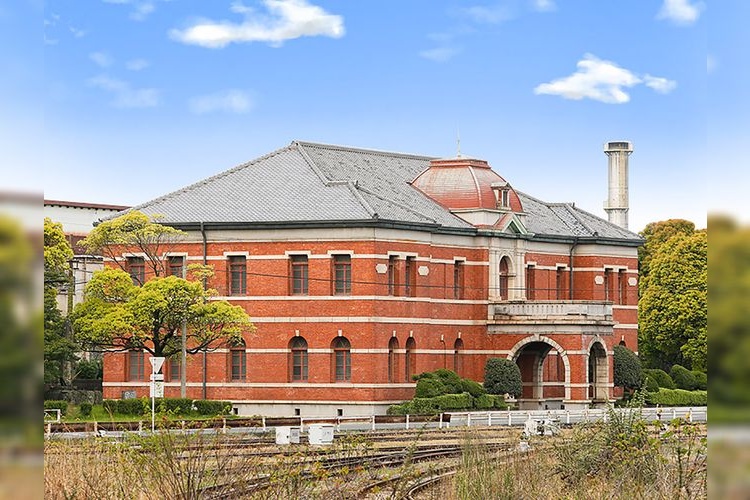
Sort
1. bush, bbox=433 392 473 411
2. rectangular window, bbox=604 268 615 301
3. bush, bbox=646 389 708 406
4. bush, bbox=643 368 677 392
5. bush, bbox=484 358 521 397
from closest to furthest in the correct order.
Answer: bush, bbox=433 392 473 411, bush, bbox=484 358 521 397, bush, bbox=646 389 708 406, bush, bbox=643 368 677 392, rectangular window, bbox=604 268 615 301

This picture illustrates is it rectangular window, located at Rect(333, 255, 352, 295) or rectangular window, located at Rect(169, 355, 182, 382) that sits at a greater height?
rectangular window, located at Rect(333, 255, 352, 295)

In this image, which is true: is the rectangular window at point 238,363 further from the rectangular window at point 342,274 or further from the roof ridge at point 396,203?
the roof ridge at point 396,203

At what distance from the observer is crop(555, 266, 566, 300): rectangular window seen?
70.5 m

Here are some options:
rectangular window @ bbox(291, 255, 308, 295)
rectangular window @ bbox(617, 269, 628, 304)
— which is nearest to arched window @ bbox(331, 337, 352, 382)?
rectangular window @ bbox(291, 255, 308, 295)

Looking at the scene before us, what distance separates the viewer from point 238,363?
58031 mm

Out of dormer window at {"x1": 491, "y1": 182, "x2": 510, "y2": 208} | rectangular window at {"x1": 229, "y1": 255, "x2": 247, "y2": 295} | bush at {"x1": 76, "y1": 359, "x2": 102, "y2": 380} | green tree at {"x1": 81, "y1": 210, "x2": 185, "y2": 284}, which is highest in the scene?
dormer window at {"x1": 491, "y1": 182, "x2": 510, "y2": 208}

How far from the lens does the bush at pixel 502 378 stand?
60875mm

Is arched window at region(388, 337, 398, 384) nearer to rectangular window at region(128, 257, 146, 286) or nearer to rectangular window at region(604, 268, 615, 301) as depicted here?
rectangular window at region(128, 257, 146, 286)

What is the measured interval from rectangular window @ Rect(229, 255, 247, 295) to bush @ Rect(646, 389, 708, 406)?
20.7m

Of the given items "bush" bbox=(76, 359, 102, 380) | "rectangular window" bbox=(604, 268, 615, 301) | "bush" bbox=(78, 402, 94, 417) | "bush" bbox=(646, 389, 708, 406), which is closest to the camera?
"bush" bbox=(78, 402, 94, 417)

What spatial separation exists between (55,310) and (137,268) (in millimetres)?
4490
